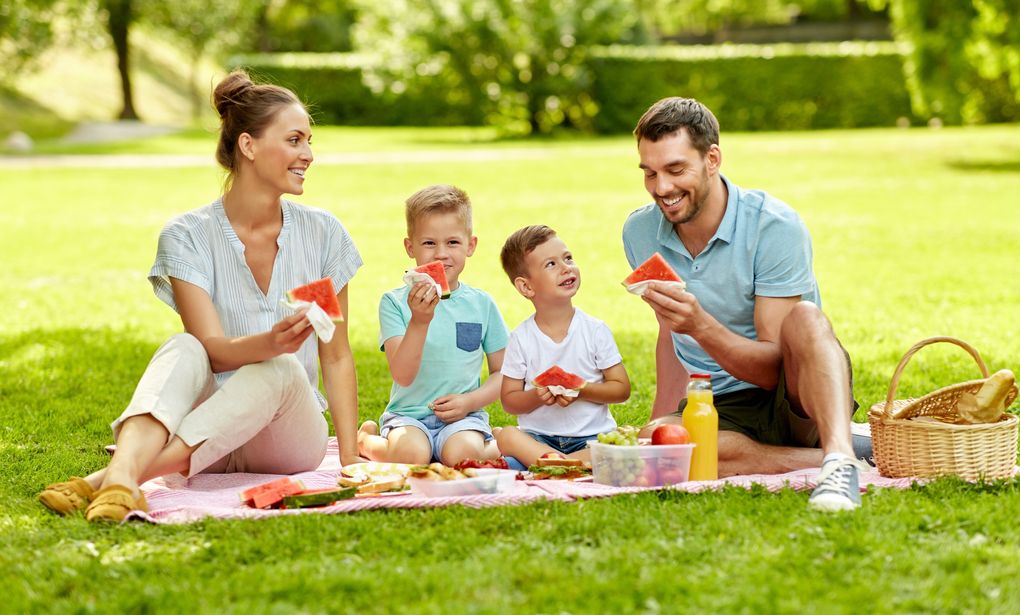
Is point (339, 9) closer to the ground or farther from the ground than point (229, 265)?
farther from the ground

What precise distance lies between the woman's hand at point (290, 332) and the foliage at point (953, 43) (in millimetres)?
18485

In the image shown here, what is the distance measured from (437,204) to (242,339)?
3.65ft

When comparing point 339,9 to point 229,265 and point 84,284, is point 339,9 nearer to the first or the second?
point 84,284

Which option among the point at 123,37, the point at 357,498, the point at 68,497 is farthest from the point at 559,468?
the point at 123,37

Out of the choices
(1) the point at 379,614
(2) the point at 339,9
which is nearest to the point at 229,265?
(1) the point at 379,614

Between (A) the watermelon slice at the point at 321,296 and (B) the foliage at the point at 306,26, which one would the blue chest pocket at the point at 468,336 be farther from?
(B) the foliage at the point at 306,26

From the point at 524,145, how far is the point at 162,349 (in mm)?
24628

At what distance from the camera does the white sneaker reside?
13.5 feet

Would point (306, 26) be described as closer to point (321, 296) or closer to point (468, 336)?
point (468, 336)

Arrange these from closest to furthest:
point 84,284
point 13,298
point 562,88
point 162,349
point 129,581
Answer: point 129,581 < point 162,349 < point 13,298 < point 84,284 < point 562,88

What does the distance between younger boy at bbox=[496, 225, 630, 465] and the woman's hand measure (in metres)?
1.08

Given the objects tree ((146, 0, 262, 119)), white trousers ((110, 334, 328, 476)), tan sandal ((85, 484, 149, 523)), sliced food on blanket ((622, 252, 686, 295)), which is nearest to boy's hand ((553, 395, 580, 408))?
sliced food on blanket ((622, 252, 686, 295))

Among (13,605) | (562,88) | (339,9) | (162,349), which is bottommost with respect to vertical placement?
(13,605)

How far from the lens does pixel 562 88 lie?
30828mm
